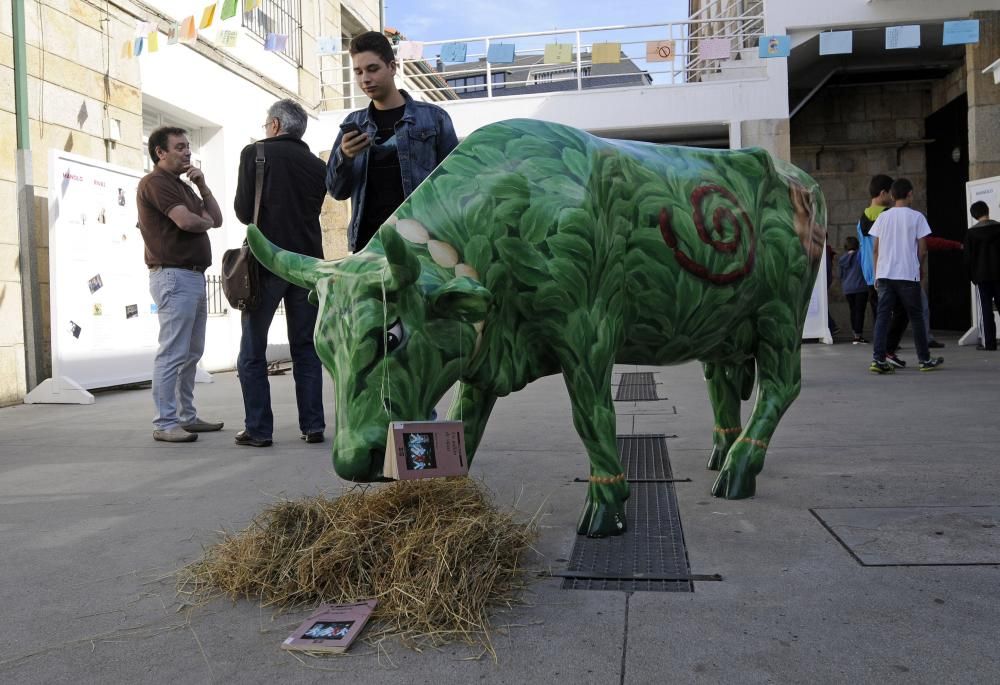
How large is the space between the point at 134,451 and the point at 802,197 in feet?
12.3

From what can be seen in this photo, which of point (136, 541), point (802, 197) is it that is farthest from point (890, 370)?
point (136, 541)

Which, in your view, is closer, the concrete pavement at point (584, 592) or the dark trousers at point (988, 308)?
the concrete pavement at point (584, 592)

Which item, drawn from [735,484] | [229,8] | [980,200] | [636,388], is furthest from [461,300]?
[980,200]

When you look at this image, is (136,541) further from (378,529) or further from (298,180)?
(298,180)

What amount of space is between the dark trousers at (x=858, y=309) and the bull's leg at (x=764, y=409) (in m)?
8.96

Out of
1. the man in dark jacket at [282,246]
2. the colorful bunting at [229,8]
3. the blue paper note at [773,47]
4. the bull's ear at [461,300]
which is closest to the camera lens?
the bull's ear at [461,300]

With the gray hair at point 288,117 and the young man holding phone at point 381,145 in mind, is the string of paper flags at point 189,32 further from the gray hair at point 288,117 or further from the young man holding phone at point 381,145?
the young man holding phone at point 381,145

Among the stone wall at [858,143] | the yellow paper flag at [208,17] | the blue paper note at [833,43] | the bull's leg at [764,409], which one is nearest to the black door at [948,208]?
the stone wall at [858,143]

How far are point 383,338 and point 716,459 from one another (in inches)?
85.9

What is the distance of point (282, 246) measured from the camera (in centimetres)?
468

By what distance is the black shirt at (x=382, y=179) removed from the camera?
3.68m

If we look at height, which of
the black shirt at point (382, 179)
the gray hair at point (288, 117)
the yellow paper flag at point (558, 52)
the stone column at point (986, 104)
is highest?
the yellow paper flag at point (558, 52)

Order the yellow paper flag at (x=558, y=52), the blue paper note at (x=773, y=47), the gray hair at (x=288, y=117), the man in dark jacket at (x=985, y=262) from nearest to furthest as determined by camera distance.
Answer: the gray hair at (x=288, y=117)
the man in dark jacket at (x=985, y=262)
the blue paper note at (x=773, y=47)
the yellow paper flag at (x=558, y=52)

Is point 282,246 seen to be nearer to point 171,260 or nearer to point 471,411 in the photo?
point 171,260
